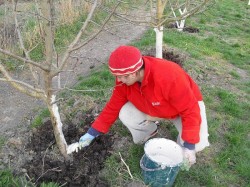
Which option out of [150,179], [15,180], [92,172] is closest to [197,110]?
[150,179]

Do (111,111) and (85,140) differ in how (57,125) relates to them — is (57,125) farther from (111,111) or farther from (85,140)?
(111,111)

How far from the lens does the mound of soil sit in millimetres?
2721

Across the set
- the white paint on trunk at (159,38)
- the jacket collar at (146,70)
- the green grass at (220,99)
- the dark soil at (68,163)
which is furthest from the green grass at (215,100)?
the white paint on trunk at (159,38)

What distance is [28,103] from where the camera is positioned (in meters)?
4.12

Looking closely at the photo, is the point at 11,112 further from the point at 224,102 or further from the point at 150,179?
the point at 224,102

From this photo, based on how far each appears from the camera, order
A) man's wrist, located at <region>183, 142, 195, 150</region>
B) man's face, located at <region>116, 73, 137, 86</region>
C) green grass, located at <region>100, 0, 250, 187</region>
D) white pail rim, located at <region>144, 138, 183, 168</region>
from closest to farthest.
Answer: man's face, located at <region>116, 73, 137, 86</region> → man's wrist, located at <region>183, 142, 195, 150</region> → white pail rim, located at <region>144, 138, 183, 168</region> → green grass, located at <region>100, 0, 250, 187</region>

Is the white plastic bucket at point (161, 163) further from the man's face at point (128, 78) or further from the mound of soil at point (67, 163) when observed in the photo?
the man's face at point (128, 78)

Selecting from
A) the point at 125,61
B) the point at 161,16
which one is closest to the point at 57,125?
the point at 125,61

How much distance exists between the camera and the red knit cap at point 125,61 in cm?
229

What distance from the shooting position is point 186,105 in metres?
2.55

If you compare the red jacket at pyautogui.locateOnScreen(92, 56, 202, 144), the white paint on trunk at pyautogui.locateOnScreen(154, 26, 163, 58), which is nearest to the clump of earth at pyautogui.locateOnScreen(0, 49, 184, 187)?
the red jacket at pyautogui.locateOnScreen(92, 56, 202, 144)

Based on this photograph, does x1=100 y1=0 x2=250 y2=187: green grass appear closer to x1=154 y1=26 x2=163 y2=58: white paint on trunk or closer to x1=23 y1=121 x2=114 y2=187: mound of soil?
x1=23 y1=121 x2=114 y2=187: mound of soil

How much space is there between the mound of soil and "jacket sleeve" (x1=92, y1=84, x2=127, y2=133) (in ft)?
0.89

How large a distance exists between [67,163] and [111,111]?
0.60 meters
